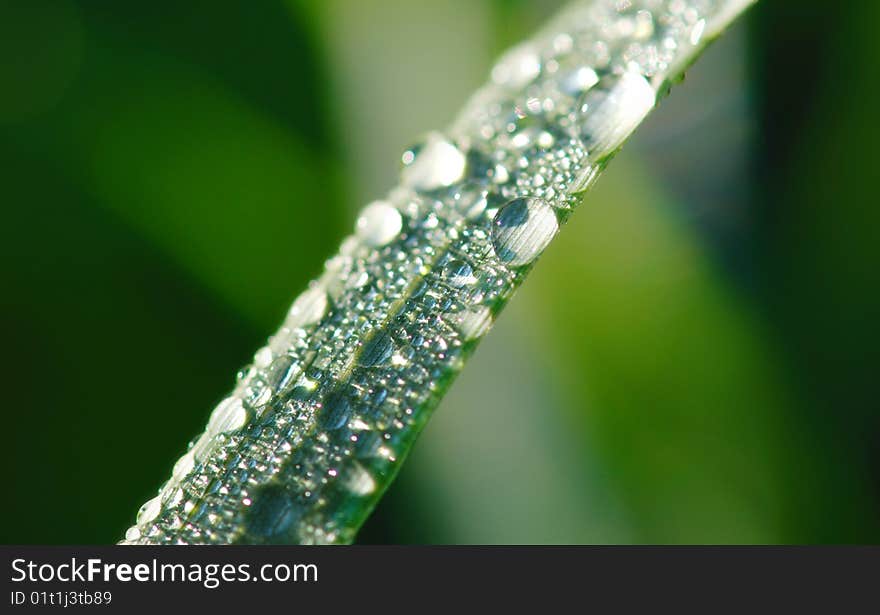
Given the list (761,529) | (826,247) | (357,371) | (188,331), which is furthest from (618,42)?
(188,331)

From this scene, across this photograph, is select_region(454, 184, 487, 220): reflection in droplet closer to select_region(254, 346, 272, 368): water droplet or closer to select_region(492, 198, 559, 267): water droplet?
select_region(492, 198, 559, 267): water droplet

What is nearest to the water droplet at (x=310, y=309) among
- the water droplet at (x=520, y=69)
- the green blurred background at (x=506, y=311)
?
the water droplet at (x=520, y=69)

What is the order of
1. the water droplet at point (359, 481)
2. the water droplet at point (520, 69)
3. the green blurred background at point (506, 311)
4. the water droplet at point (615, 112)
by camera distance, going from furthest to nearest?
the green blurred background at point (506, 311) < the water droplet at point (520, 69) < the water droplet at point (615, 112) < the water droplet at point (359, 481)

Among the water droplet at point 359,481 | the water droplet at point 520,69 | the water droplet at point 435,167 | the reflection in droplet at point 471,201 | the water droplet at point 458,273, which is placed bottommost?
the water droplet at point 359,481

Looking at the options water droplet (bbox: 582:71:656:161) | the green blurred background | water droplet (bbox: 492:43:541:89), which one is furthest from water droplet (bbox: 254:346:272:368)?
the green blurred background

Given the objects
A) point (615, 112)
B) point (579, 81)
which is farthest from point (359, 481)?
point (579, 81)

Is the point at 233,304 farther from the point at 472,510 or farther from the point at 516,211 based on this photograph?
the point at 516,211

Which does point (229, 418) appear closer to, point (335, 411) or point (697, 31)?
point (335, 411)

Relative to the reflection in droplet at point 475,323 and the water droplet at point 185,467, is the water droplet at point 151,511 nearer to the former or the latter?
the water droplet at point 185,467
